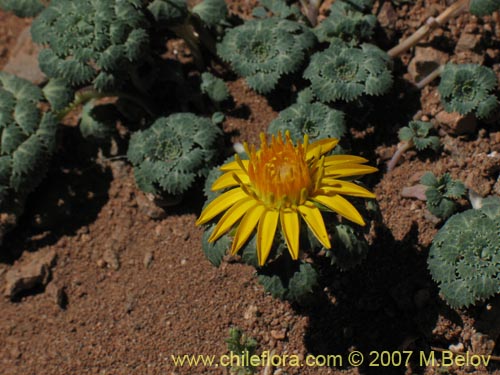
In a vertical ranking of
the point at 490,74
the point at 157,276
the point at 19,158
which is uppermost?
the point at 490,74

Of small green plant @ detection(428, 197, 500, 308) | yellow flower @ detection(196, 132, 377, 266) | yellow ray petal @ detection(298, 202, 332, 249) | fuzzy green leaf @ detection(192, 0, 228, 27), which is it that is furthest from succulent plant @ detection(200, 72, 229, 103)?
small green plant @ detection(428, 197, 500, 308)

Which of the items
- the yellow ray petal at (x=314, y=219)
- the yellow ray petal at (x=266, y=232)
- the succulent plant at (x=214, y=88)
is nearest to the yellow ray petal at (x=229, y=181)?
the yellow ray petal at (x=266, y=232)

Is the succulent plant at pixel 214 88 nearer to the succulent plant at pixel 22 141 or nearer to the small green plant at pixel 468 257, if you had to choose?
the succulent plant at pixel 22 141

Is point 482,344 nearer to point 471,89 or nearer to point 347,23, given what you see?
point 471,89

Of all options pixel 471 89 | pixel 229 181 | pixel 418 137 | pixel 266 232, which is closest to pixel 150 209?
pixel 229 181

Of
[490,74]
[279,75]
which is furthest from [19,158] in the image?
[490,74]

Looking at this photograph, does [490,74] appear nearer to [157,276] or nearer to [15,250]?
[157,276]
